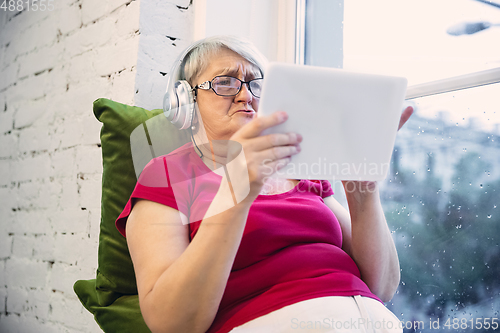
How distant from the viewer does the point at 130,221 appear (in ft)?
2.35

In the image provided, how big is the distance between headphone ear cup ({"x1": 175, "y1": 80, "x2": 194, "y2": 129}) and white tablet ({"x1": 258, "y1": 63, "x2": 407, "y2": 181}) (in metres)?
0.38

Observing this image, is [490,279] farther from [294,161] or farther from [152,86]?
[152,86]

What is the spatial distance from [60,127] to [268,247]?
121 cm

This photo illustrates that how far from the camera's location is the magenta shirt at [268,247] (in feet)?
2.22

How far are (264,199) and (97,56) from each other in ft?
3.26

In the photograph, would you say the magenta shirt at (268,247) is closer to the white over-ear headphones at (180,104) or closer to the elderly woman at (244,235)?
the elderly woman at (244,235)

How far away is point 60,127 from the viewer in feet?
4.97

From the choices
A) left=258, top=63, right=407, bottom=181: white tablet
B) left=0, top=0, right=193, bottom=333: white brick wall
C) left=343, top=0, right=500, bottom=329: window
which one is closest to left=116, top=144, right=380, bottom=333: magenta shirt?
left=258, top=63, right=407, bottom=181: white tablet

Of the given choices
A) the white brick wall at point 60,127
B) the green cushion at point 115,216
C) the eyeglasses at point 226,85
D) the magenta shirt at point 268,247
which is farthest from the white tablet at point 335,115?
the white brick wall at point 60,127

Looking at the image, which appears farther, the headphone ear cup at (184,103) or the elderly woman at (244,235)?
the headphone ear cup at (184,103)

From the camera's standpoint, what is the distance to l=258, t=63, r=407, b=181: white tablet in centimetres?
52

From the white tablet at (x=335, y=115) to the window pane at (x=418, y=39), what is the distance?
62 centimetres

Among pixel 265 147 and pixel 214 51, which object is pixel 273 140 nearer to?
pixel 265 147

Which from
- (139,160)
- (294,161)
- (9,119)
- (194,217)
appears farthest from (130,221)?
(9,119)
